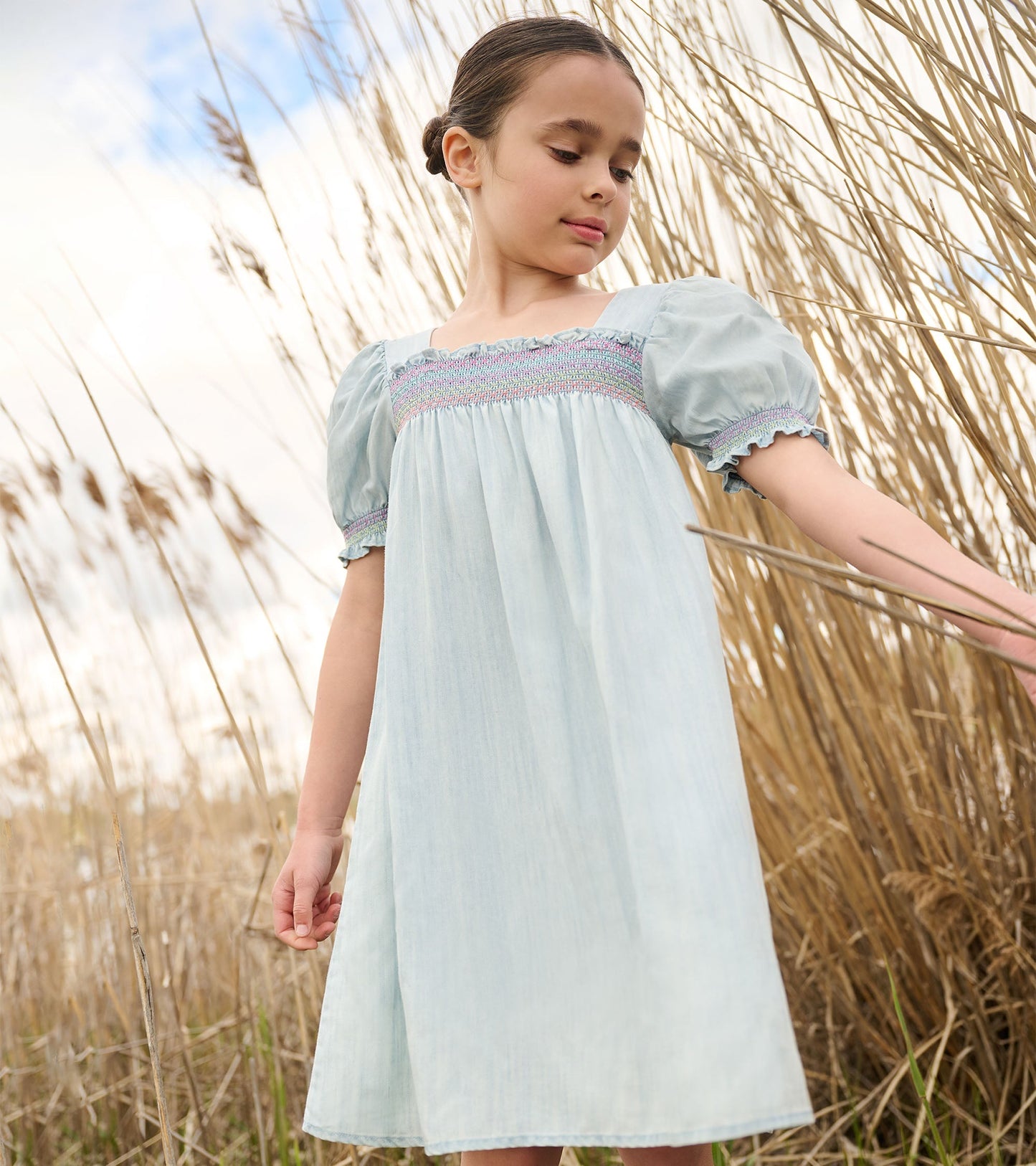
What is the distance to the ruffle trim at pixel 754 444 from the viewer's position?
83 cm

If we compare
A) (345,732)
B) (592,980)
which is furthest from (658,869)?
(345,732)

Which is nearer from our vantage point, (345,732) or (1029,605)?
(1029,605)

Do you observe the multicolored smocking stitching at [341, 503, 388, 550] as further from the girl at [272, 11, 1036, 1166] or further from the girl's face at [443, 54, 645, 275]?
the girl's face at [443, 54, 645, 275]

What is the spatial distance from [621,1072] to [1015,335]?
2.28ft

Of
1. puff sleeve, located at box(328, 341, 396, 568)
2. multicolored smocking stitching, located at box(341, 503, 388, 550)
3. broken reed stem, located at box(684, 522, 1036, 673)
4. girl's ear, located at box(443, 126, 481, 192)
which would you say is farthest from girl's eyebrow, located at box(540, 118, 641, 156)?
broken reed stem, located at box(684, 522, 1036, 673)

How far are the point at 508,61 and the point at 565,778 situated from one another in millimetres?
625

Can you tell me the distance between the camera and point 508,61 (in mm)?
1007

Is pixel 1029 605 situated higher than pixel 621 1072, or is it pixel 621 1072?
pixel 1029 605

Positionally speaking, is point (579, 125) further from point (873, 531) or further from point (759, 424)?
point (873, 531)

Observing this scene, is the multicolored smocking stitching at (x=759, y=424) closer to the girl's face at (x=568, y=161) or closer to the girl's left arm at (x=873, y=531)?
the girl's left arm at (x=873, y=531)

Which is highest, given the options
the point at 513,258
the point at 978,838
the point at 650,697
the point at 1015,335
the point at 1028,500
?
the point at 513,258

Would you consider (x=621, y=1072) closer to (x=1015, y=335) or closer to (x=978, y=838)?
(x=1015, y=335)

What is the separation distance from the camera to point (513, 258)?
1026 millimetres

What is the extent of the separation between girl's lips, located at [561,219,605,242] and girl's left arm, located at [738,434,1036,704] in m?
0.25
